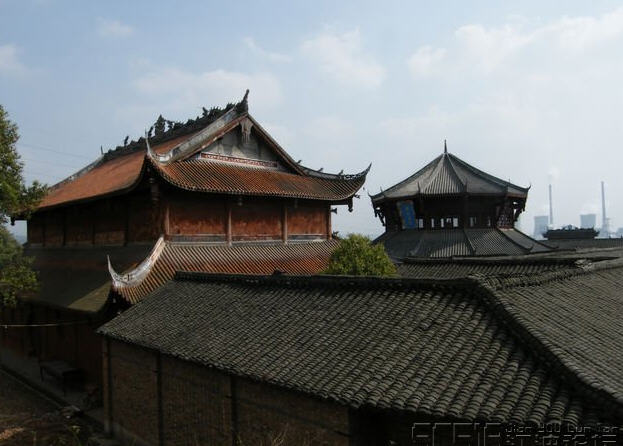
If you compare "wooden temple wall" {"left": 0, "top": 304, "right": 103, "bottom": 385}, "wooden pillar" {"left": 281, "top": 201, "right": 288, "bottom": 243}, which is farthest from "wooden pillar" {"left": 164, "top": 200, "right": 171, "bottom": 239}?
"wooden pillar" {"left": 281, "top": 201, "right": 288, "bottom": 243}

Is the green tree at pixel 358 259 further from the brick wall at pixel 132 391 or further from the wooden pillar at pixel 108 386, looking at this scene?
the wooden pillar at pixel 108 386

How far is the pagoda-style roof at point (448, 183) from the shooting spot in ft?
99.1

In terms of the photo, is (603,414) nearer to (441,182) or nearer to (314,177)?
(314,177)

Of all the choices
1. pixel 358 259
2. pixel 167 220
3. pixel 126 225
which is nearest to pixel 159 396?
pixel 167 220

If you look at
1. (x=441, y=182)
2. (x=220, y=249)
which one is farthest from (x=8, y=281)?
(x=441, y=182)

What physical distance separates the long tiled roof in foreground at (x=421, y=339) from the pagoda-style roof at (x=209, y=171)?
5.30m

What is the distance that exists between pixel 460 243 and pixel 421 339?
22356 millimetres

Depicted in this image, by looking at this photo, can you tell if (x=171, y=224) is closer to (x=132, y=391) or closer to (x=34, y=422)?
(x=132, y=391)

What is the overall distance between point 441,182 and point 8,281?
24186 millimetres

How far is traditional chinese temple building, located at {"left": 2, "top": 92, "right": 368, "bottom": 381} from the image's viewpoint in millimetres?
15844

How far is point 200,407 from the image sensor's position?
10.0 meters

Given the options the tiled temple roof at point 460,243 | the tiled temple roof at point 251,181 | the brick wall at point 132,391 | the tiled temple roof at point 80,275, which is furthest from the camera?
the tiled temple roof at point 460,243

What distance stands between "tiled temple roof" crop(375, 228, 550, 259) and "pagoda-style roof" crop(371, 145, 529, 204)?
2356 mm

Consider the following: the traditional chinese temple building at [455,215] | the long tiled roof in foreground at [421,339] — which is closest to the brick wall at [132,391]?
the long tiled roof in foreground at [421,339]
